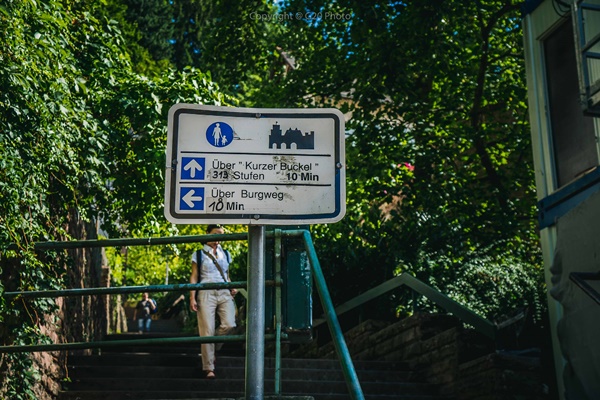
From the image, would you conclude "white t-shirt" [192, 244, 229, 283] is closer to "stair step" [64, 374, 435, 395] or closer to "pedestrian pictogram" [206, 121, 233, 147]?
"stair step" [64, 374, 435, 395]

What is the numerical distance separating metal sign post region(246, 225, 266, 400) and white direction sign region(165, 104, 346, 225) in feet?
0.34

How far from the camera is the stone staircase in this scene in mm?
7953

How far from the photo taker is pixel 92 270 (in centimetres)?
1138

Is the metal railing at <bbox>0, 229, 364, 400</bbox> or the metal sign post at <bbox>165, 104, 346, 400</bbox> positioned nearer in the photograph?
the metal sign post at <bbox>165, 104, 346, 400</bbox>

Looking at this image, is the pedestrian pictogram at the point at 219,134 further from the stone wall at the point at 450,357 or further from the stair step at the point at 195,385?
the stone wall at the point at 450,357

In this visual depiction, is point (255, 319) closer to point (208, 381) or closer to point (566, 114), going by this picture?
point (208, 381)

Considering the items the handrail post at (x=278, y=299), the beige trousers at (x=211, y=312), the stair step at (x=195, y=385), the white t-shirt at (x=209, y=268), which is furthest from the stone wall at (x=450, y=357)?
the handrail post at (x=278, y=299)

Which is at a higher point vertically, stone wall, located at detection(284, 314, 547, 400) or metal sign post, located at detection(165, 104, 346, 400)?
metal sign post, located at detection(165, 104, 346, 400)

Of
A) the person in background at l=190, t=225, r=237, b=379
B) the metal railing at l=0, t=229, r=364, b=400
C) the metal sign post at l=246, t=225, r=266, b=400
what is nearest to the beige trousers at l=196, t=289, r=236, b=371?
the person in background at l=190, t=225, r=237, b=379

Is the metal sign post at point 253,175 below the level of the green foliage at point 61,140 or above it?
below

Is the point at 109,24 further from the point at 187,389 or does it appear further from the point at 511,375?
the point at 511,375

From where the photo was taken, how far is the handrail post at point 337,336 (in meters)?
3.81

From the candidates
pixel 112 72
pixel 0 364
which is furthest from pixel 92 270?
pixel 0 364

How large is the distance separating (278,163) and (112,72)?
23.5ft
